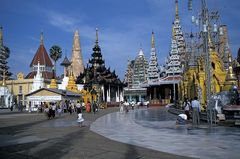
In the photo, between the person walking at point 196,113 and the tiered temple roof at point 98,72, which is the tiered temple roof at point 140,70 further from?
the person walking at point 196,113

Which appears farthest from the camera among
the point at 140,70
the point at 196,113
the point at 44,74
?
the point at 140,70

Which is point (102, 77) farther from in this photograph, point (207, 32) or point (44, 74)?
point (207, 32)

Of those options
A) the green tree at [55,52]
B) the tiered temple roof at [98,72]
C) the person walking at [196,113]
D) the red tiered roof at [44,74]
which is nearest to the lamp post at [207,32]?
the person walking at [196,113]

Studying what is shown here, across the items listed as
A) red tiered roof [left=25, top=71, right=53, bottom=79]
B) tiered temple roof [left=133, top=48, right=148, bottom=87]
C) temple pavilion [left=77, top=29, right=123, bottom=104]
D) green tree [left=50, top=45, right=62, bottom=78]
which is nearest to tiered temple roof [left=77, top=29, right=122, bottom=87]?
temple pavilion [left=77, top=29, right=123, bottom=104]

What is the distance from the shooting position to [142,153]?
8078mm

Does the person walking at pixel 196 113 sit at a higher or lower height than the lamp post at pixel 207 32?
lower

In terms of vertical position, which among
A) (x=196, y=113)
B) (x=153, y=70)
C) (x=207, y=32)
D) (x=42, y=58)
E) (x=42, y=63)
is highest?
(x=42, y=58)

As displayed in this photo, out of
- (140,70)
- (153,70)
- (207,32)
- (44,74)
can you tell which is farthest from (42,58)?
(207,32)

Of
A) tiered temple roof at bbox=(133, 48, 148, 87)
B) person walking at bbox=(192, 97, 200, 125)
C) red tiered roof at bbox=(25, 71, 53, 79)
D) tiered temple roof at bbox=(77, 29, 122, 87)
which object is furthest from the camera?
tiered temple roof at bbox=(133, 48, 148, 87)

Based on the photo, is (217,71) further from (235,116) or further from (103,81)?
(103,81)

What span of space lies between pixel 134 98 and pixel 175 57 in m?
30.8

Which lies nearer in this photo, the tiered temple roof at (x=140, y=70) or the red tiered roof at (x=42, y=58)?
the red tiered roof at (x=42, y=58)

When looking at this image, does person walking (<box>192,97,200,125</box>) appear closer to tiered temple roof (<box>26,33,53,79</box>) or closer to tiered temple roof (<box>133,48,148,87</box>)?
tiered temple roof (<box>26,33,53,79</box>)

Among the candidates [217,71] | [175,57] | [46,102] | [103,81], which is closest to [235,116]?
[217,71]
